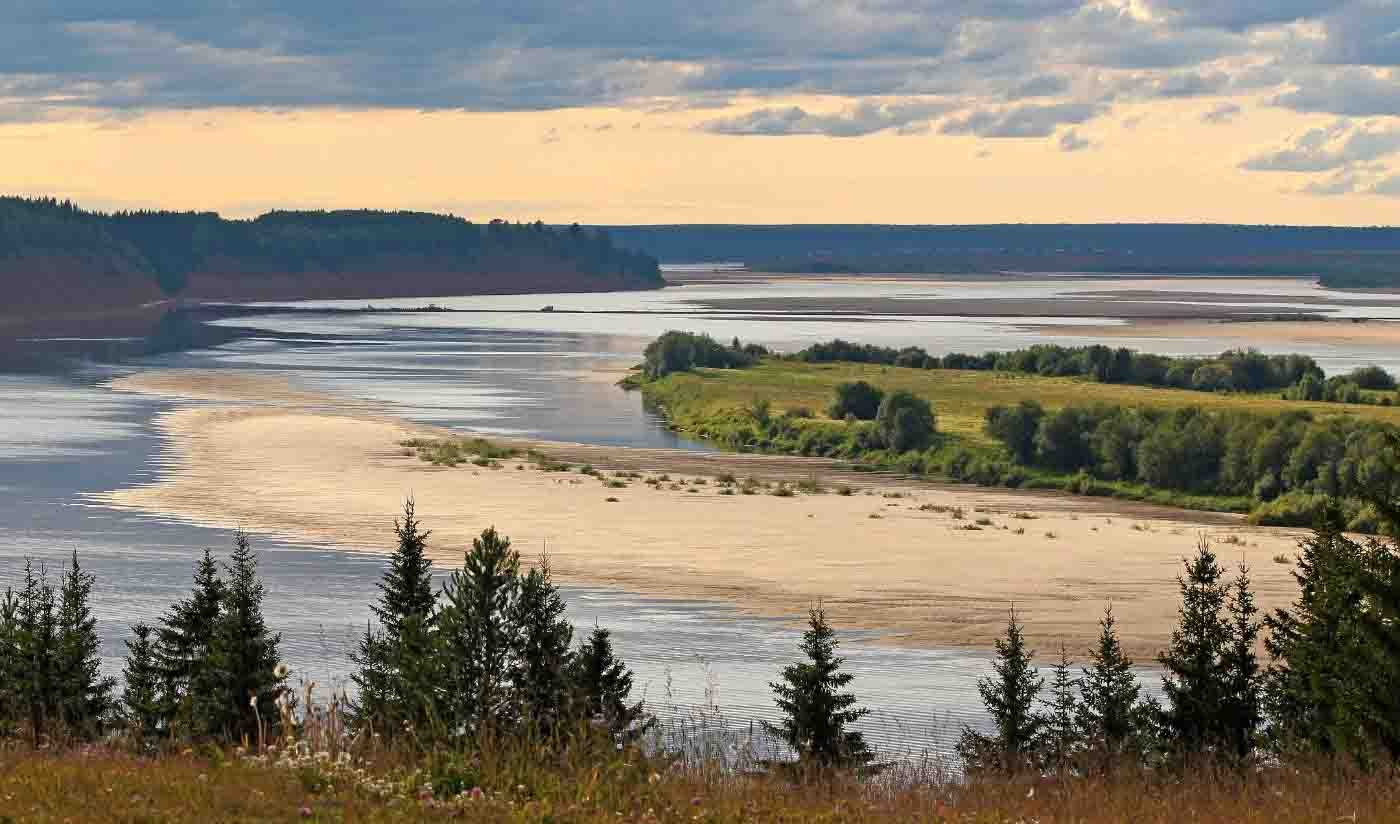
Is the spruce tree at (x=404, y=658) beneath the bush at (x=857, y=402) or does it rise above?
above

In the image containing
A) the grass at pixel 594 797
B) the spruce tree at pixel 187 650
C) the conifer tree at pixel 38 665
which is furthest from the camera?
the spruce tree at pixel 187 650

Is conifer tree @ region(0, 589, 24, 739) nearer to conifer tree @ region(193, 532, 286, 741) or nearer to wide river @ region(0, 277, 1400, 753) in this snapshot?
conifer tree @ region(193, 532, 286, 741)

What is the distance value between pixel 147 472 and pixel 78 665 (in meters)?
44.8

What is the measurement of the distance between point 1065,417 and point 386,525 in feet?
107

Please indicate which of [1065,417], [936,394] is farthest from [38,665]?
[936,394]

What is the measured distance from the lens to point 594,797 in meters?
13.4

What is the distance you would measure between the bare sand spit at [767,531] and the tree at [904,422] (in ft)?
13.0

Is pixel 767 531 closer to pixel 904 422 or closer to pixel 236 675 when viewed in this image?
pixel 904 422

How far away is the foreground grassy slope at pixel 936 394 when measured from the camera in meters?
91.9

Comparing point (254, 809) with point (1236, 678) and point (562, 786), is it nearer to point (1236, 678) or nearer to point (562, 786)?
point (562, 786)

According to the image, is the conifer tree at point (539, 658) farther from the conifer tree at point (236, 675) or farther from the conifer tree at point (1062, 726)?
the conifer tree at point (1062, 726)

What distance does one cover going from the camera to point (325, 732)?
14281 millimetres

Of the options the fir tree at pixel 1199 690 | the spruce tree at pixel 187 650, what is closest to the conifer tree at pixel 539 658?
the spruce tree at pixel 187 650

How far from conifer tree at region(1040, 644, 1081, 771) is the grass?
5.31 feet
